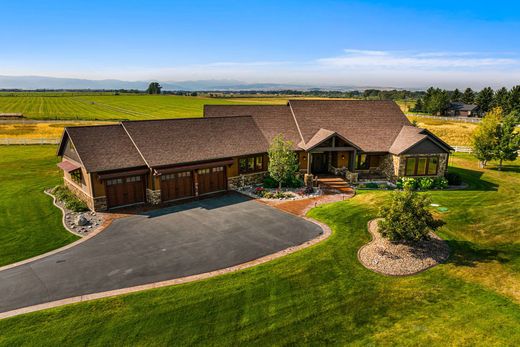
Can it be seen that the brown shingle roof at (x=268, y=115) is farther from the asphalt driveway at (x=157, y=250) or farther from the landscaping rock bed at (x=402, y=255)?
the landscaping rock bed at (x=402, y=255)

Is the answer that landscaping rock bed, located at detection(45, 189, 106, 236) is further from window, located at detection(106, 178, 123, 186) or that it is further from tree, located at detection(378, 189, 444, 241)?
tree, located at detection(378, 189, 444, 241)

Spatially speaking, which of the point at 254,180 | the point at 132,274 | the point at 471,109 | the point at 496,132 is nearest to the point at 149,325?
the point at 132,274

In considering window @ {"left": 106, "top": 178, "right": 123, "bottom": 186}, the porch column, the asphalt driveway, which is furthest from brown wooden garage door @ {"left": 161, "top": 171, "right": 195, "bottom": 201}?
the porch column

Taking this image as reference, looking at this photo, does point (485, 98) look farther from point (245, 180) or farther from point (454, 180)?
point (245, 180)

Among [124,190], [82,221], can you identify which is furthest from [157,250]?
[124,190]

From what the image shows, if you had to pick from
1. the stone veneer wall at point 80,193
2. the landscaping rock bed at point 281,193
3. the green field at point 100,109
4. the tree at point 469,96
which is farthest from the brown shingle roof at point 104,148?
the tree at point 469,96
